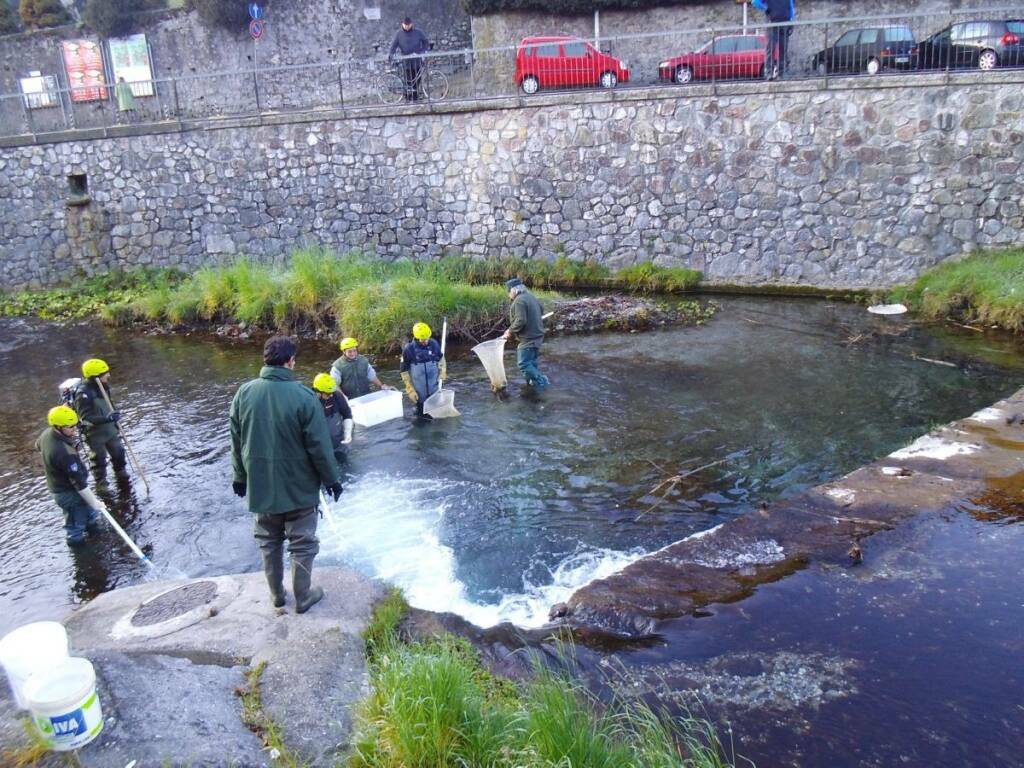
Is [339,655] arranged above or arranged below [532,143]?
below

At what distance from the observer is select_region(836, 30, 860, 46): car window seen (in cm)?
1629

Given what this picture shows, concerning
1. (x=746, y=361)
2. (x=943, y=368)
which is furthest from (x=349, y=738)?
(x=943, y=368)

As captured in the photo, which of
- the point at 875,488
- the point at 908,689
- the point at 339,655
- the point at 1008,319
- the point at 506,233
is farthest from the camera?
the point at 506,233

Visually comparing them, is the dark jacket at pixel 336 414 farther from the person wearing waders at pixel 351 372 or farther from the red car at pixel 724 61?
the red car at pixel 724 61

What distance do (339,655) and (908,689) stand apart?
3.38 metres

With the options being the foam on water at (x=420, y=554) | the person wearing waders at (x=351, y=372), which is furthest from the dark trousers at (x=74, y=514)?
the person wearing waders at (x=351, y=372)

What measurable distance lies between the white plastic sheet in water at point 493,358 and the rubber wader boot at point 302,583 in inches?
208

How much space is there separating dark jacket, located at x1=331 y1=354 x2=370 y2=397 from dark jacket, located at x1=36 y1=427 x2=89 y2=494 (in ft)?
9.46

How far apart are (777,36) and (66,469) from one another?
49.8 feet

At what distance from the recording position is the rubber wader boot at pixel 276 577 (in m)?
5.40

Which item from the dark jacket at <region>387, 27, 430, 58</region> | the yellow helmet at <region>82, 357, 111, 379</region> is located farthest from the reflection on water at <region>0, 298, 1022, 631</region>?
the dark jacket at <region>387, 27, 430, 58</region>

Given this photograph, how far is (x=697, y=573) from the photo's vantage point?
5984mm

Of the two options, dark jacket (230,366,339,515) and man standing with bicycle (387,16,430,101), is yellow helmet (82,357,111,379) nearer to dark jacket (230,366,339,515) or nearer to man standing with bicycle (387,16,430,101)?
dark jacket (230,366,339,515)

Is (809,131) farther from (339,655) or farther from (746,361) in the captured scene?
(339,655)
